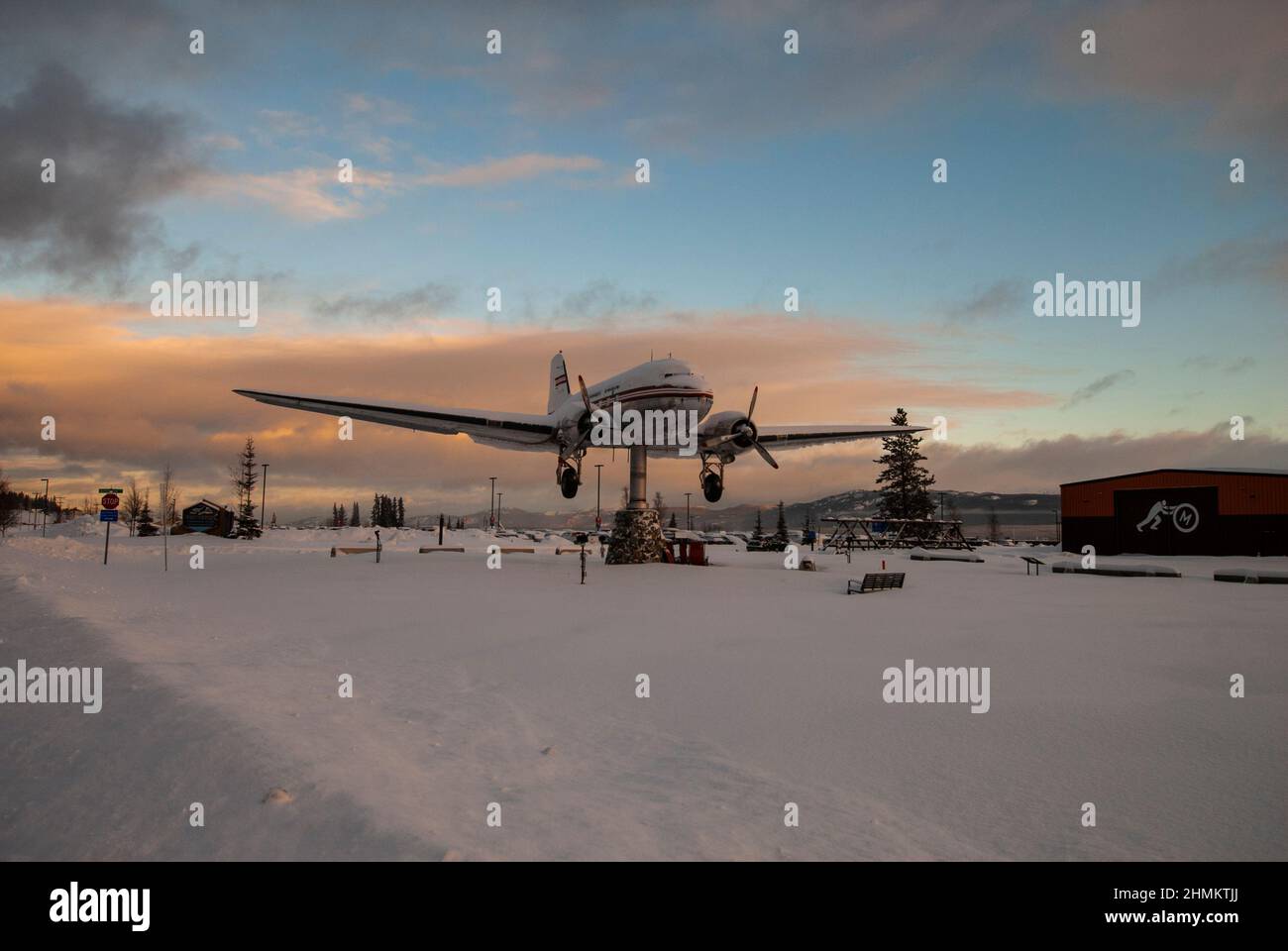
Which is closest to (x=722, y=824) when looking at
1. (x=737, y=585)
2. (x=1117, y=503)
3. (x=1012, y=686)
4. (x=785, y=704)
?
(x=785, y=704)

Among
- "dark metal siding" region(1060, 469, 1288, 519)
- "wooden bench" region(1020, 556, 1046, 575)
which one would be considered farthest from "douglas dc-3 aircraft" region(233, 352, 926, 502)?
"dark metal siding" region(1060, 469, 1288, 519)

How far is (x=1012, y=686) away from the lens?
1141 cm

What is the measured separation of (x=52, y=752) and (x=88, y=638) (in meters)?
5.61

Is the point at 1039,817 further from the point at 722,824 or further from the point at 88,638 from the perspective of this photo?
the point at 88,638

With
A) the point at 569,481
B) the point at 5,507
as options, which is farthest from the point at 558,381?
the point at 5,507

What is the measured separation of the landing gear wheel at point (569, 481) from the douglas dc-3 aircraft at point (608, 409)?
0.16 feet

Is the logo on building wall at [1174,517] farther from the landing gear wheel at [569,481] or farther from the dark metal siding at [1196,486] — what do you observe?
the landing gear wheel at [569,481]

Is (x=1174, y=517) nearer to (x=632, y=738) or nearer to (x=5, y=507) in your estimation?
(x=632, y=738)

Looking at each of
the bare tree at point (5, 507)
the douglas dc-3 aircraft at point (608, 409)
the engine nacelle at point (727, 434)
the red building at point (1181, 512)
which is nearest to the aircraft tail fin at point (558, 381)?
the douglas dc-3 aircraft at point (608, 409)

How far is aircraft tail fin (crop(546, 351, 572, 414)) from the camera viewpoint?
4847 cm

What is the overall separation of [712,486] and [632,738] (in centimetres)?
2639

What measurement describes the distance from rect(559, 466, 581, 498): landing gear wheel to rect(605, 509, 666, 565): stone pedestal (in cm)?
270

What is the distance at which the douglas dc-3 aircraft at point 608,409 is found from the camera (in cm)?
3108
